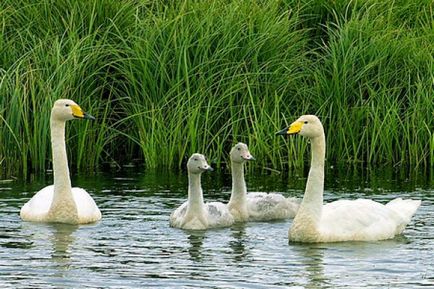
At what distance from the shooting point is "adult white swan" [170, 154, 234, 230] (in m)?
15.5

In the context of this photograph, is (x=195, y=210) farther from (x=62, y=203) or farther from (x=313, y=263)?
(x=313, y=263)

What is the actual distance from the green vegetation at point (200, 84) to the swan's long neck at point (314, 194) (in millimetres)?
4057

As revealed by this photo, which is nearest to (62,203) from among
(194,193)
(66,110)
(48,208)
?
(48,208)

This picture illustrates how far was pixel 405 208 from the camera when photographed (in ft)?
50.7

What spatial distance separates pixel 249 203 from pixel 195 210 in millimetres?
1168

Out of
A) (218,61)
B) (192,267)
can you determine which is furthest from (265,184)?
(192,267)

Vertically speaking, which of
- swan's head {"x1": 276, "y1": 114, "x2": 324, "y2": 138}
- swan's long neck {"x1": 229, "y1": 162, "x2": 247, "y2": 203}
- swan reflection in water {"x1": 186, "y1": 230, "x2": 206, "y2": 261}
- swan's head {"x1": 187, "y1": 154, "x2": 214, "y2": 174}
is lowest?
swan reflection in water {"x1": 186, "y1": 230, "x2": 206, "y2": 261}

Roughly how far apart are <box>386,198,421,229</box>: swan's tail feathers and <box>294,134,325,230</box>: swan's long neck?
3.10ft

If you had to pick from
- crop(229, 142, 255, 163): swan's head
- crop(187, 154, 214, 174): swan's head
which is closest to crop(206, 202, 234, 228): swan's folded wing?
crop(187, 154, 214, 174): swan's head

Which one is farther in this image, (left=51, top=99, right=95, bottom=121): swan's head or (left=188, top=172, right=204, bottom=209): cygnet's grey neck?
(left=51, top=99, right=95, bottom=121): swan's head

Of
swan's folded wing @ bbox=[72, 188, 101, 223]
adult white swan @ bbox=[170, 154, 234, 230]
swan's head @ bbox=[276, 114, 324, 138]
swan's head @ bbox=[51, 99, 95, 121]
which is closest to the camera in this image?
swan's head @ bbox=[276, 114, 324, 138]

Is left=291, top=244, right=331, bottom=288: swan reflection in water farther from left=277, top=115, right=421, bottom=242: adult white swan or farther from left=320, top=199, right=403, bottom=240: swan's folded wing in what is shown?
left=320, top=199, right=403, bottom=240: swan's folded wing

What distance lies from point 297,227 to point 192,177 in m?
1.50

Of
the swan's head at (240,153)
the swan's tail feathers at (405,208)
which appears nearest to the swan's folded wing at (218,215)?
the swan's head at (240,153)
